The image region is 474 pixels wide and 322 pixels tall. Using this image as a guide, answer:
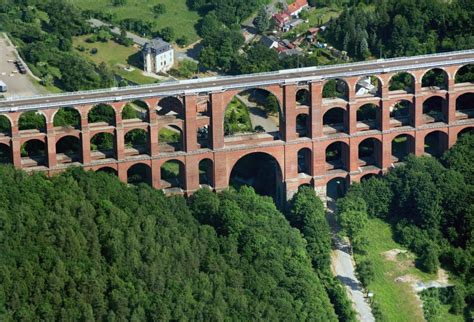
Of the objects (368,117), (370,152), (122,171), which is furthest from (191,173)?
(368,117)

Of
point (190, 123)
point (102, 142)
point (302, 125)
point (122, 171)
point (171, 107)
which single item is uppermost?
point (190, 123)

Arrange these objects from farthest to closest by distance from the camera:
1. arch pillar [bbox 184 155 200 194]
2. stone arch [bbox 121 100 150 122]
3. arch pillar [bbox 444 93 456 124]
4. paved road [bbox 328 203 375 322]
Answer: stone arch [bbox 121 100 150 122] < arch pillar [bbox 444 93 456 124] < arch pillar [bbox 184 155 200 194] < paved road [bbox 328 203 375 322]

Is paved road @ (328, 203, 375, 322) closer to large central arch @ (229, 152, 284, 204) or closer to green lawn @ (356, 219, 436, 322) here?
green lawn @ (356, 219, 436, 322)

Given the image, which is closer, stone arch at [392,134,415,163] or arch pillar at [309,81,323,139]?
arch pillar at [309,81,323,139]

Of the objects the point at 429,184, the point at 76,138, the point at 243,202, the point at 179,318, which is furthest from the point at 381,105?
the point at 179,318

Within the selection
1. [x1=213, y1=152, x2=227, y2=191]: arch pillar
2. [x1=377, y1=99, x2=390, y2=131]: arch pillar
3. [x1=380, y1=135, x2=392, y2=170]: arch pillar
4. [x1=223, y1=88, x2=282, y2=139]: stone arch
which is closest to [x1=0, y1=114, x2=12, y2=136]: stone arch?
[x1=213, y1=152, x2=227, y2=191]: arch pillar

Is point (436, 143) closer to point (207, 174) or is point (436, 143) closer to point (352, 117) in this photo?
point (352, 117)
